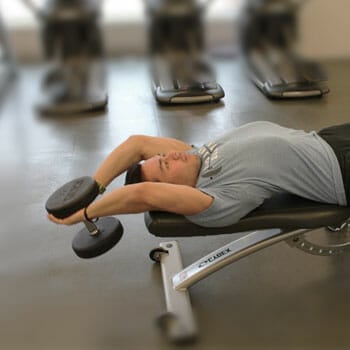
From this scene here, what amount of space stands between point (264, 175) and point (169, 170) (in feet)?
0.83

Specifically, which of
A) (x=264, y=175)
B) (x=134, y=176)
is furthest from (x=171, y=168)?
(x=264, y=175)

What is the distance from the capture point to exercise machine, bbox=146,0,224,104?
2.84 metres

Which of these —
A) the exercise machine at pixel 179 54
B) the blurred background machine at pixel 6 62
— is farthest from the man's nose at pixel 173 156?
the blurred background machine at pixel 6 62

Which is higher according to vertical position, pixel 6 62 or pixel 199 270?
pixel 199 270

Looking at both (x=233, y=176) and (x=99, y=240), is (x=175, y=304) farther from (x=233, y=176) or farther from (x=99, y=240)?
(x=233, y=176)

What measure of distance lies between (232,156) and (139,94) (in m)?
1.73

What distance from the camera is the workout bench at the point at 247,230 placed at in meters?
1.28

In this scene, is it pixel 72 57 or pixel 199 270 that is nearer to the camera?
pixel 199 270

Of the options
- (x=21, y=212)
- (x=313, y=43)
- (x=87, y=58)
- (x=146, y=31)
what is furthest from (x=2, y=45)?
(x=313, y=43)

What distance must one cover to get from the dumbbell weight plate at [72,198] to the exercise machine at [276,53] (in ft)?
5.85

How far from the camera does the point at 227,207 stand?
1266 millimetres

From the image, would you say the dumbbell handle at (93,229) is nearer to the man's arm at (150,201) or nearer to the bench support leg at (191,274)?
the man's arm at (150,201)

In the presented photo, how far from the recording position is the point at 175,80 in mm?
2992

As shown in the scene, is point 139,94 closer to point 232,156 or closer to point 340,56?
point 340,56
